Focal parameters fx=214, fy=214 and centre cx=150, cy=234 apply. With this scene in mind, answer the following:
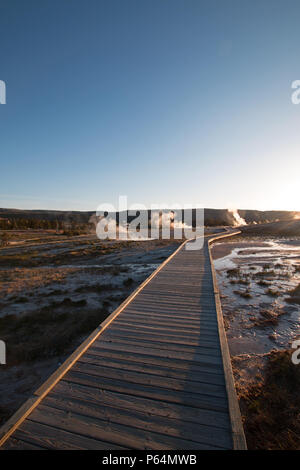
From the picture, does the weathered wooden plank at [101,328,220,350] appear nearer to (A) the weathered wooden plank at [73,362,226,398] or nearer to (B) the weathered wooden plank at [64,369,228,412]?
(A) the weathered wooden plank at [73,362,226,398]

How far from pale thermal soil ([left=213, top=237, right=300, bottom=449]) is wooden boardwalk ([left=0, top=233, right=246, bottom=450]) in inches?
41.1

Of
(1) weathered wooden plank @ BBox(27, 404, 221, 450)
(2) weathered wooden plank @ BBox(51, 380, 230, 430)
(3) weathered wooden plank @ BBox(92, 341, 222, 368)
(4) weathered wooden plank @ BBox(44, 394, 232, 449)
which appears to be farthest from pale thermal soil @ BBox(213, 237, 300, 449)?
(1) weathered wooden plank @ BBox(27, 404, 221, 450)

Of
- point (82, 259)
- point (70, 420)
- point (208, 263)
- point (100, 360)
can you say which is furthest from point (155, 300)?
point (82, 259)

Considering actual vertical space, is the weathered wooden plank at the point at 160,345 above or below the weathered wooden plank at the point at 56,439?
above

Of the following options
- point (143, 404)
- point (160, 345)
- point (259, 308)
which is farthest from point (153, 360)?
point (259, 308)

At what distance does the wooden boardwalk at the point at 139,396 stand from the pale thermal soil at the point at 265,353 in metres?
1.04

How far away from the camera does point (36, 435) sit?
2707 mm

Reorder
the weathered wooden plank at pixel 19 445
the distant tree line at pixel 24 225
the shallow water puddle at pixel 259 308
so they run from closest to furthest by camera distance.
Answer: the weathered wooden plank at pixel 19 445 < the shallow water puddle at pixel 259 308 < the distant tree line at pixel 24 225

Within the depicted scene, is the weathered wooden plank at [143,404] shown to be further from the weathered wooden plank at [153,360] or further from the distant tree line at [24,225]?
the distant tree line at [24,225]

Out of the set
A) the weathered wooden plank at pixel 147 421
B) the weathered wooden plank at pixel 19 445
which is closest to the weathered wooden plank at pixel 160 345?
the weathered wooden plank at pixel 147 421

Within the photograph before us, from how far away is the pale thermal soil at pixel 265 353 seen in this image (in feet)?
12.0

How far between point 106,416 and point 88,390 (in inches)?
23.2

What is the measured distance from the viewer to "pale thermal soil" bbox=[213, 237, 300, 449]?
144 inches
